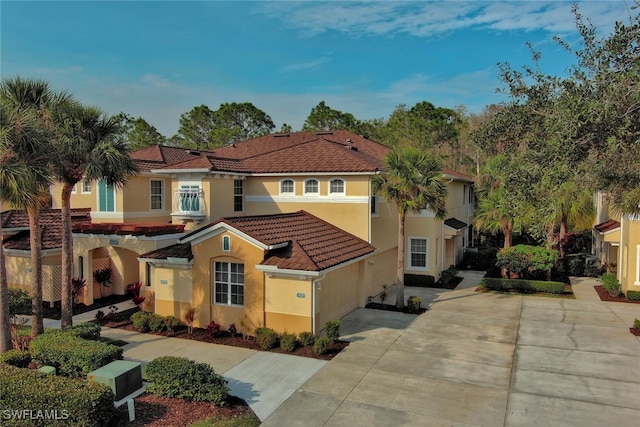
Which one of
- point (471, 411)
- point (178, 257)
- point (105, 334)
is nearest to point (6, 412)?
point (105, 334)

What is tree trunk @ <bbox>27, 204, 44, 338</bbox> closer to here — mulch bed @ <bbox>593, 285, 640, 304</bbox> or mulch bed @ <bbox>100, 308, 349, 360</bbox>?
mulch bed @ <bbox>100, 308, 349, 360</bbox>

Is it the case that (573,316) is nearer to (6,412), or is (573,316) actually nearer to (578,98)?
(578,98)

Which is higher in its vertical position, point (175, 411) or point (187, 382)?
point (187, 382)

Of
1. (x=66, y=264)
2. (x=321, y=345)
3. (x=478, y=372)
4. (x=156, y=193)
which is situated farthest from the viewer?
(x=156, y=193)

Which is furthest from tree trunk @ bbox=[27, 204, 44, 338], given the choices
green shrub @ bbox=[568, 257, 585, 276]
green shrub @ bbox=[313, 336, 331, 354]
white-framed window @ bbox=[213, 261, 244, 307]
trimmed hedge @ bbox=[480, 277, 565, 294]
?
green shrub @ bbox=[568, 257, 585, 276]

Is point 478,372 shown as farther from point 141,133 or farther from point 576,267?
point 141,133

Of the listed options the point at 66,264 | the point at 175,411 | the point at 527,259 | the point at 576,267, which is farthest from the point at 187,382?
the point at 576,267

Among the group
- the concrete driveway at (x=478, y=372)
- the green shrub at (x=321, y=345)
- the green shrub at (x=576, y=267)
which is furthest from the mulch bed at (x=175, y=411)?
the green shrub at (x=576, y=267)
